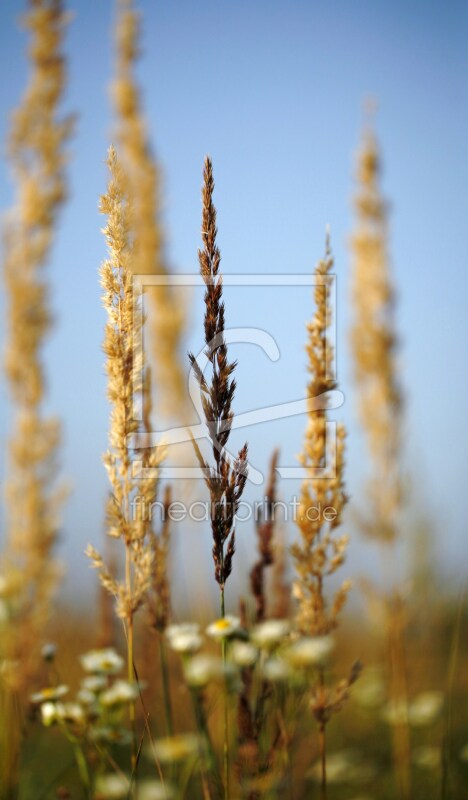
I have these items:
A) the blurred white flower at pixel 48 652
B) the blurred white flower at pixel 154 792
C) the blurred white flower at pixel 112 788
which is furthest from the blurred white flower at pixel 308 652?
the blurred white flower at pixel 48 652

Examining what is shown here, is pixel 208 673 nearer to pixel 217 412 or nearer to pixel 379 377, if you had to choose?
pixel 217 412

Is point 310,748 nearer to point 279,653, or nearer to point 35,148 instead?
point 279,653

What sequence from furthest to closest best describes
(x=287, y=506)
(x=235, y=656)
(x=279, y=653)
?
(x=287, y=506), (x=279, y=653), (x=235, y=656)

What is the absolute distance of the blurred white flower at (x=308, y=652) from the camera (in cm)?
175

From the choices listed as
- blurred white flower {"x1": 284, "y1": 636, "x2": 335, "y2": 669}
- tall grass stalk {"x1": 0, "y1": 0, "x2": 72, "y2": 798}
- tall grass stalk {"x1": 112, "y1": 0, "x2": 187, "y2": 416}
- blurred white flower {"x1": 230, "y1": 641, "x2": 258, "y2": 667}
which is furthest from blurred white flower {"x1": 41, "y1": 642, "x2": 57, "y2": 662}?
tall grass stalk {"x1": 112, "y1": 0, "x2": 187, "y2": 416}

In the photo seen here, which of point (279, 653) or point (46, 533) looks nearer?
point (279, 653)

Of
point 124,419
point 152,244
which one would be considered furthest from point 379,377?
point 124,419

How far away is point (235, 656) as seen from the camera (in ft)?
5.80

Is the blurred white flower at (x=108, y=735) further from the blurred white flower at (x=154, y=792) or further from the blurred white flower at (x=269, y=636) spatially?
the blurred white flower at (x=269, y=636)

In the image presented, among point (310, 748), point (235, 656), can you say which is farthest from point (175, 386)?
point (235, 656)

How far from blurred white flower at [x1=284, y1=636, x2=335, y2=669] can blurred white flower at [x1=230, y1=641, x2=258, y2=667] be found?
10cm

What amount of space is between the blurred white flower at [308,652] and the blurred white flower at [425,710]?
172 centimetres

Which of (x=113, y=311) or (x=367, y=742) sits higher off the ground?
(x=113, y=311)

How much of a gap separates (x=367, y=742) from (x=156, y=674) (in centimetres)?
179
